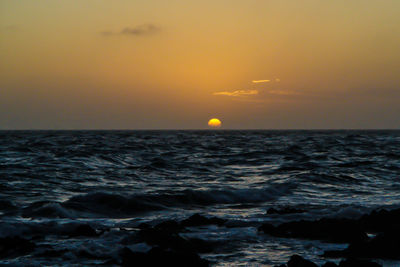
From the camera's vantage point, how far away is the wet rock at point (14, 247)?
23.5 feet

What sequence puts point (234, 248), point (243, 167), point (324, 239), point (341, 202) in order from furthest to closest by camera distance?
point (243, 167) → point (341, 202) → point (324, 239) → point (234, 248)

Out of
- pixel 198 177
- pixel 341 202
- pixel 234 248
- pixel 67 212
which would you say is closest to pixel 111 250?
pixel 234 248

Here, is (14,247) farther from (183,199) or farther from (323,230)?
(183,199)

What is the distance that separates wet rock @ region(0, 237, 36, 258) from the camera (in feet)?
23.5

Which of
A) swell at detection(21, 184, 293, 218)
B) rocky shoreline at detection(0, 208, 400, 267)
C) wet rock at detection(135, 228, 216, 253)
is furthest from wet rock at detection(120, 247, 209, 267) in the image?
swell at detection(21, 184, 293, 218)

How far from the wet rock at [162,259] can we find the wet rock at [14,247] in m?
1.77

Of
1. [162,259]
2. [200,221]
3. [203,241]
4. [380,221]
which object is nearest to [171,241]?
[203,241]

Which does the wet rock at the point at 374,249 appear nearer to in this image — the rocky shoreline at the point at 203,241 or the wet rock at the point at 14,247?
the rocky shoreline at the point at 203,241

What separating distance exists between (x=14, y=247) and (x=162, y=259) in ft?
8.48

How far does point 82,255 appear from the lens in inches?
281

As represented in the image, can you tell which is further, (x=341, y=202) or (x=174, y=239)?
(x=341, y=202)

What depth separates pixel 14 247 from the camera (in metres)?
7.45

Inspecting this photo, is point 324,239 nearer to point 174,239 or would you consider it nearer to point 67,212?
point 174,239

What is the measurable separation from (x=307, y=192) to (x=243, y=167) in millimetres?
8848
